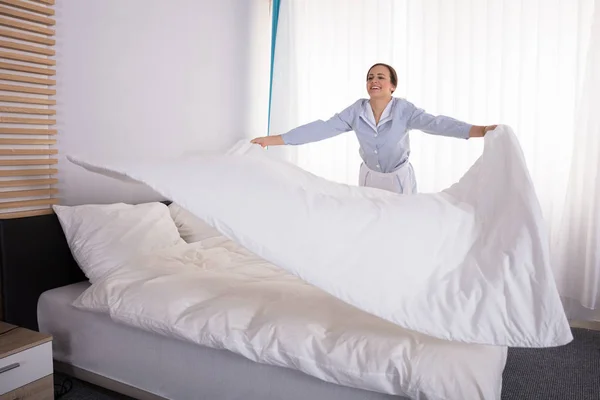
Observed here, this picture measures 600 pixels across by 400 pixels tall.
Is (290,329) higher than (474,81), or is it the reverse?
(474,81)

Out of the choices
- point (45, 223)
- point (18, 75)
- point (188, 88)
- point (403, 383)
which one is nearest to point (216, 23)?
point (188, 88)

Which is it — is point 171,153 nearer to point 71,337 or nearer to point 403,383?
point 71,337

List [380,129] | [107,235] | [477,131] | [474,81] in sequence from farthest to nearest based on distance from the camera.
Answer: [474,81] → [380,129] → [477,131] → [107,235]

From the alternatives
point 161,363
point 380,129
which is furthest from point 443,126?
point 161,363

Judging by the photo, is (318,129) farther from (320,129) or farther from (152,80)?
(152,80)

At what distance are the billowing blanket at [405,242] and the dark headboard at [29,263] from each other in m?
0.65

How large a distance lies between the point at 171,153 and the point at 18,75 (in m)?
1.19

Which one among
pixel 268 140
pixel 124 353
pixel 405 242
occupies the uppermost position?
pixel 268 140

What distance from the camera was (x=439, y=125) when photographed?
292 cm

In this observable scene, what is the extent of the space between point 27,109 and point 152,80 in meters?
0.96

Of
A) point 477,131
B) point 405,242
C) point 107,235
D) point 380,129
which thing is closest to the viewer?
point 405,242

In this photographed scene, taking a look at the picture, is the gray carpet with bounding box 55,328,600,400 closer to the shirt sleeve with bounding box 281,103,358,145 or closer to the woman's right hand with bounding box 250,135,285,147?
the woman's right hand with bounding box 250,135,285,147

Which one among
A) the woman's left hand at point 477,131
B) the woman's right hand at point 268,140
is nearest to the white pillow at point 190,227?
the woman's right hand at point 268,140

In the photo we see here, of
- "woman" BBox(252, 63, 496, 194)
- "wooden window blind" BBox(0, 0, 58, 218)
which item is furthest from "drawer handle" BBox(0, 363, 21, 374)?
"woman" BBox(252, 63, 496, 194)
